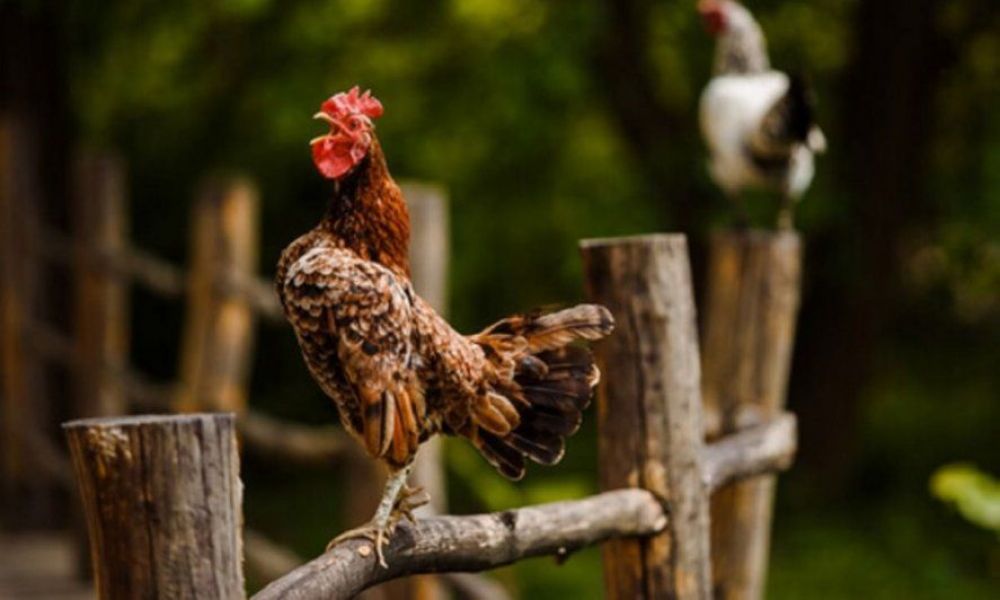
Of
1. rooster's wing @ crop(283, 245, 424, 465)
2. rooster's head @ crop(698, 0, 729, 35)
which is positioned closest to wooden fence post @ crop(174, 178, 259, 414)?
rooster's head @ crop(698, 0, 729, 35)

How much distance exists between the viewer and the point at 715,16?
4.59 m

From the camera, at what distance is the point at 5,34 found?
6.82 meters

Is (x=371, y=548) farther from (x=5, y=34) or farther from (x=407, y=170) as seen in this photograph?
(x=407, y=170)

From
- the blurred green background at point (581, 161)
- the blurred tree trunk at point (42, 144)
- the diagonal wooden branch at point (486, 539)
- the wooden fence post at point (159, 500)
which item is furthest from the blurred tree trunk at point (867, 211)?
the wooden fence post at point (159, 500)

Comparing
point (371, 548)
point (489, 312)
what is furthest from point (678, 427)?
point (489, 312)

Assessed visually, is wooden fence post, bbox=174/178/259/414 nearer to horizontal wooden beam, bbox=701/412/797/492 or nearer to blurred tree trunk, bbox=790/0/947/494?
horizontal wooden beam, bbox=701/412/797/492

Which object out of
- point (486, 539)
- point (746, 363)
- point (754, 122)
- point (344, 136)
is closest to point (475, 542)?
point (486, 539)

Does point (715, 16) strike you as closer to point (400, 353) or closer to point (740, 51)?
point (740, 51)

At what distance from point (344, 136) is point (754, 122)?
2438 millimetres

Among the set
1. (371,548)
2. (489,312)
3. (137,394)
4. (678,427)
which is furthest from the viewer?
(489,312)

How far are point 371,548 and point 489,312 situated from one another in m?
7.10

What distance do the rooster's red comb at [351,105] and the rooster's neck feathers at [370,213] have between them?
0.12 feet

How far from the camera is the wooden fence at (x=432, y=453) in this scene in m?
1.66

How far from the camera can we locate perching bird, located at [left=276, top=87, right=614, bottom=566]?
70.8 inches
